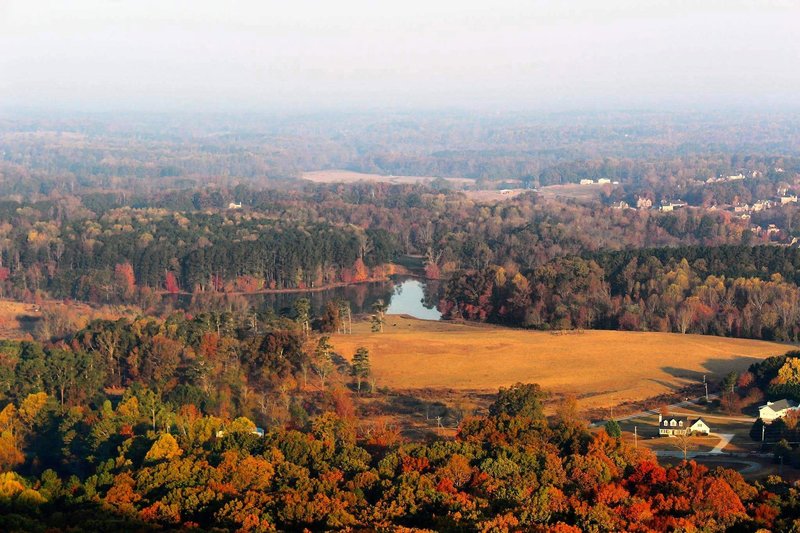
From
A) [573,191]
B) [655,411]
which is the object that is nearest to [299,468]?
[655,411]

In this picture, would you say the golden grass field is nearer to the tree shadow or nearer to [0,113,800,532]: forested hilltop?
[0,113,800,532]: forested hilltop

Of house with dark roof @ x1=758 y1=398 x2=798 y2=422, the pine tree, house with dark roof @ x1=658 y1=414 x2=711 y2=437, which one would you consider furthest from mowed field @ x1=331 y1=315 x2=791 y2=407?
house with dark roof @ x1=758 y1=398 x2=798 y2=422

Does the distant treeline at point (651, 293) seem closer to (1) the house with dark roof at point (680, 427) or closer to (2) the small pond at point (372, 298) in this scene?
(2) the small pond at point (372, 298)

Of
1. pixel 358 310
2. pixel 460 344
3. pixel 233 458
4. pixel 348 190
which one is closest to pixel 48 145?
pixel 348 190

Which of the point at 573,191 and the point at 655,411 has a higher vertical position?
the point at 655,411

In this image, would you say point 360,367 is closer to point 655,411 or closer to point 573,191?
point 655,411

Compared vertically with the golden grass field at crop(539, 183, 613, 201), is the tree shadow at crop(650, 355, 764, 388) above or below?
above

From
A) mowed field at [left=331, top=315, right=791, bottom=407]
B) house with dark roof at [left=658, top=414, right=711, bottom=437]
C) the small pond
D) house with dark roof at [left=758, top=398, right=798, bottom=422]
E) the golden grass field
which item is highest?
house with dark roof at [left=758, top=398, right=798, bottom=422]
